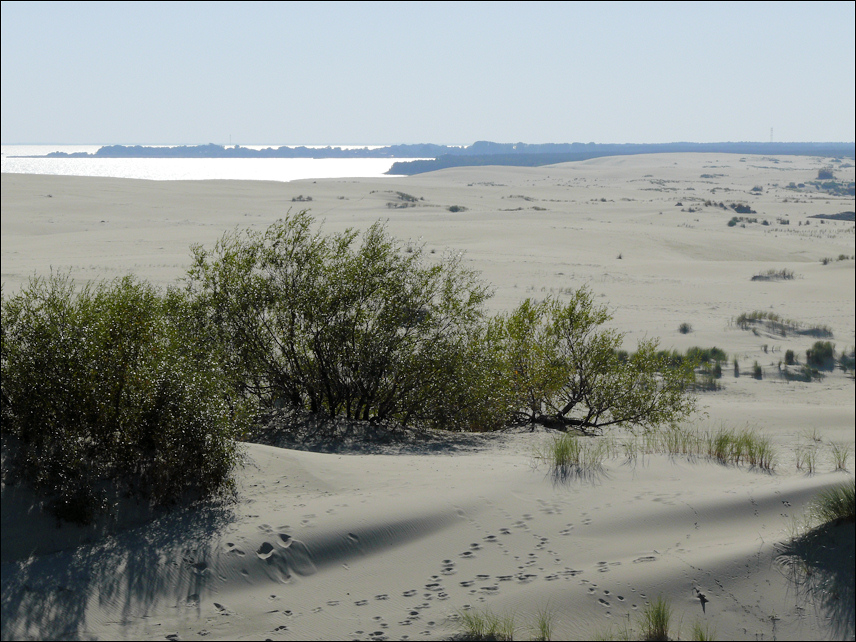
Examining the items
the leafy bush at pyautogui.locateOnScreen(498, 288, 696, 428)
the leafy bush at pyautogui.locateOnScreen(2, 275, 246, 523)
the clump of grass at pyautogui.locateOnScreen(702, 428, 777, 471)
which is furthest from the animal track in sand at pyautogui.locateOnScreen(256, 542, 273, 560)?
the leafy bush at pyautogui.locateOnScreen(498, 288, 696, 428)

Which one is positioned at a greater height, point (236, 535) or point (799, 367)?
point (236, 535)

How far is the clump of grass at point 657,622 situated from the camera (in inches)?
188

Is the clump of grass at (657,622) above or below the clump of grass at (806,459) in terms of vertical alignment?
above

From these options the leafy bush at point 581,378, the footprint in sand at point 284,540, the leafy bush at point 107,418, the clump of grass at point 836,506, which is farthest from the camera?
the leafy bush at point 581,378

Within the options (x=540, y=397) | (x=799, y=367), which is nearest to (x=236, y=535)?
(x=540, y=397)

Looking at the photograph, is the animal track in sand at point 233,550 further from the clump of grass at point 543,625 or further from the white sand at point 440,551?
the clump of grass at point 543,625

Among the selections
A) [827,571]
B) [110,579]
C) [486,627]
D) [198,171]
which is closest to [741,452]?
[827,571]

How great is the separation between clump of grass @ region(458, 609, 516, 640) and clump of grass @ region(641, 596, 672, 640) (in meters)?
0.84

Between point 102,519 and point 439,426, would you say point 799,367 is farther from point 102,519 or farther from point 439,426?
point 102,519

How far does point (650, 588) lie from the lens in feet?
17.1

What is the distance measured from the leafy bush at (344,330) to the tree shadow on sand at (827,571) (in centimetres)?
576

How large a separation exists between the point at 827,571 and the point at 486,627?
7.94ft

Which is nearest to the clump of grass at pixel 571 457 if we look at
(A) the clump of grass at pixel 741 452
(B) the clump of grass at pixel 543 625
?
(A) the clump of grass at pixel 741 452

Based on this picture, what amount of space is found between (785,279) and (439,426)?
69.9 ft
